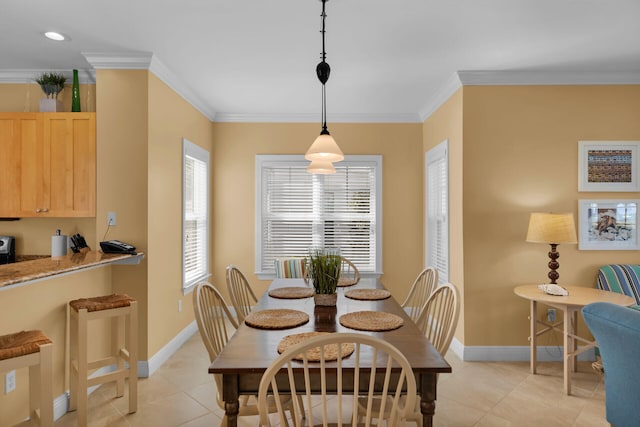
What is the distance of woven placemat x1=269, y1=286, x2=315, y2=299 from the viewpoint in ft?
9.04

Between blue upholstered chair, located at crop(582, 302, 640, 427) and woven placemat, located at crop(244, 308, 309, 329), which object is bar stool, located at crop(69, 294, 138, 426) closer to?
woven placemat, located at crop(244, 308, 309, 329)

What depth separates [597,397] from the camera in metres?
2.87

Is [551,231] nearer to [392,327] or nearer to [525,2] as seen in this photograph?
[525,2]

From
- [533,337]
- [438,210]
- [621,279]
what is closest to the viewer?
[533,337]

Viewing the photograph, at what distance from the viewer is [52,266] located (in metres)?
2.41

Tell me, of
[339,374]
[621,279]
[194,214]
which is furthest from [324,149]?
[621,279]

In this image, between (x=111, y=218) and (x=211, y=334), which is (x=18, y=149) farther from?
(x=211, y=334)

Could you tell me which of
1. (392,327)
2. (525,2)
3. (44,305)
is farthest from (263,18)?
(44,305)

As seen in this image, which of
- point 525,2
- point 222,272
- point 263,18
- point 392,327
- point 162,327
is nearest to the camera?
point 392,327

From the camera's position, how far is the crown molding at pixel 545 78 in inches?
140

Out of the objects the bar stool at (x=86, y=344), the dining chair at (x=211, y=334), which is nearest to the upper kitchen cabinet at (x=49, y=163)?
the bar stool at (x=86, y=344)

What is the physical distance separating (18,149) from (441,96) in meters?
4.06

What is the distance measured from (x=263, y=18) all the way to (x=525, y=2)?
5.50ft

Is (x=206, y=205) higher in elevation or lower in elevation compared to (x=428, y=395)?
higher
